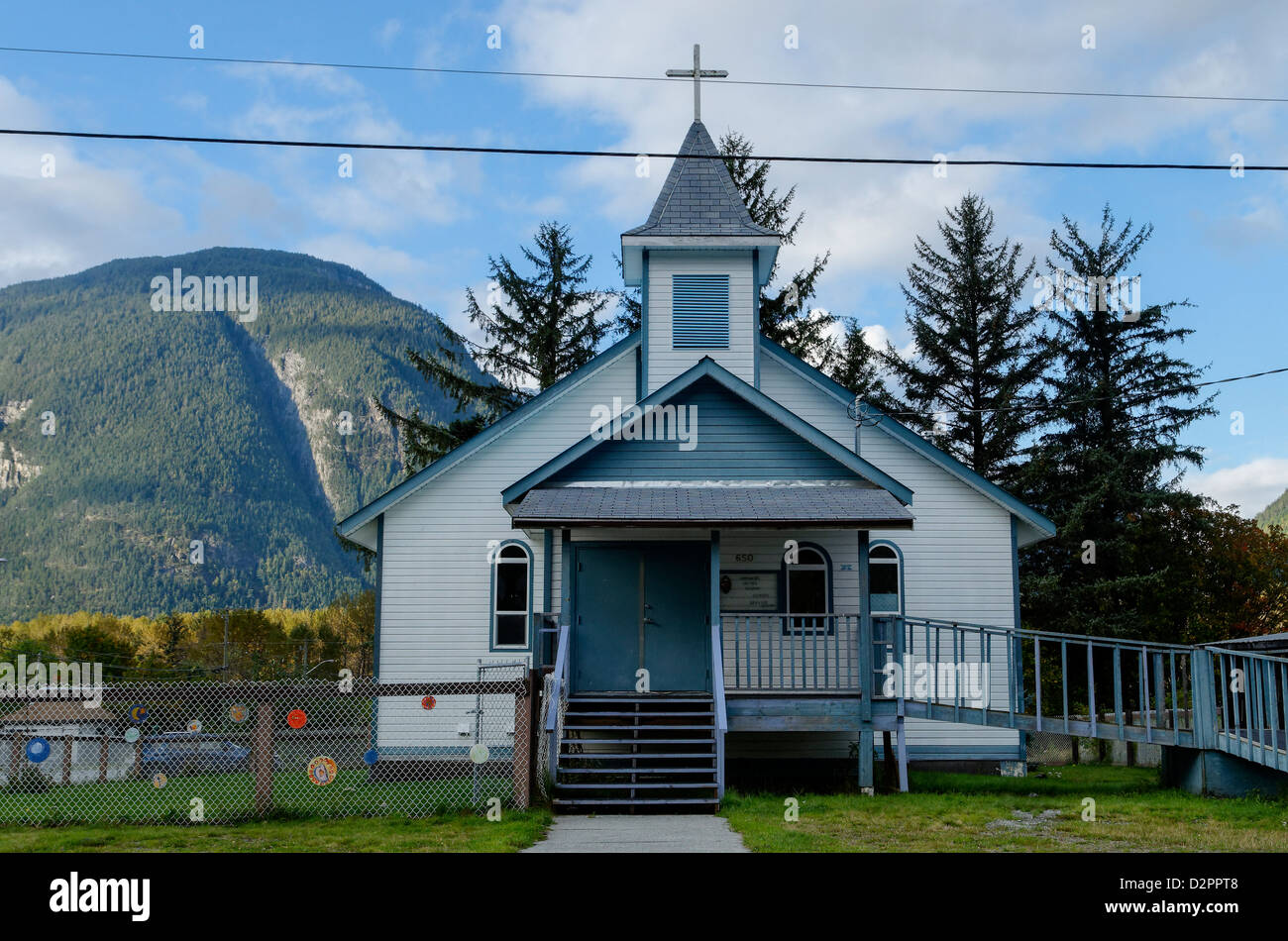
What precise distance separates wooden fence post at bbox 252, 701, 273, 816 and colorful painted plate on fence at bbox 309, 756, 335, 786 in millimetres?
365

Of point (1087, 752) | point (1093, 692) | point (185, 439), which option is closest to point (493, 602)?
point (1093, 692)

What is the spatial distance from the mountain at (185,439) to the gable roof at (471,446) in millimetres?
90539

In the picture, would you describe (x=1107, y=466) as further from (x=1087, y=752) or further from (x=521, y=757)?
(x=521, y=757)

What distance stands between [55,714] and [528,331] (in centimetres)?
1924

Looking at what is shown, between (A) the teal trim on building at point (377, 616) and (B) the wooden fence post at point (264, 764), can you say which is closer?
(B) the wooden fence post at point (264, 764)

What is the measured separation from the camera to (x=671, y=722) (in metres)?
14.2

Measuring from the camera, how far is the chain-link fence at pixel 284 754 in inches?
426

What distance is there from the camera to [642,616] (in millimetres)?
15633

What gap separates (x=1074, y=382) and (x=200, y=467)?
129m

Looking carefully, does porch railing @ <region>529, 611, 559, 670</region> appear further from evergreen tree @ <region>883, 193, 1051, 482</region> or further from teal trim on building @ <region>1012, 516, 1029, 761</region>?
evergreen tree @ <region>883, 193, 1051, 482</region>

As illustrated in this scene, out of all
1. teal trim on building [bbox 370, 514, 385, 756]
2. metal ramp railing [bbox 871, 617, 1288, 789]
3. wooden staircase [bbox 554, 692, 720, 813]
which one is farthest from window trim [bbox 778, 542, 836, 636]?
teal trim on building [bbox 370, 514, 385, 756]

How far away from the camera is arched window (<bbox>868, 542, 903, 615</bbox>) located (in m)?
17.5

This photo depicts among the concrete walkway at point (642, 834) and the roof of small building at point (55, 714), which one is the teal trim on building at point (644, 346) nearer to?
the concrete walkway at point (642, 834)

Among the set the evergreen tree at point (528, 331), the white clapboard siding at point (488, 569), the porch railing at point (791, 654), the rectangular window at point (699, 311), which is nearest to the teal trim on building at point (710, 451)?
the porch railing at point (791, 654)
